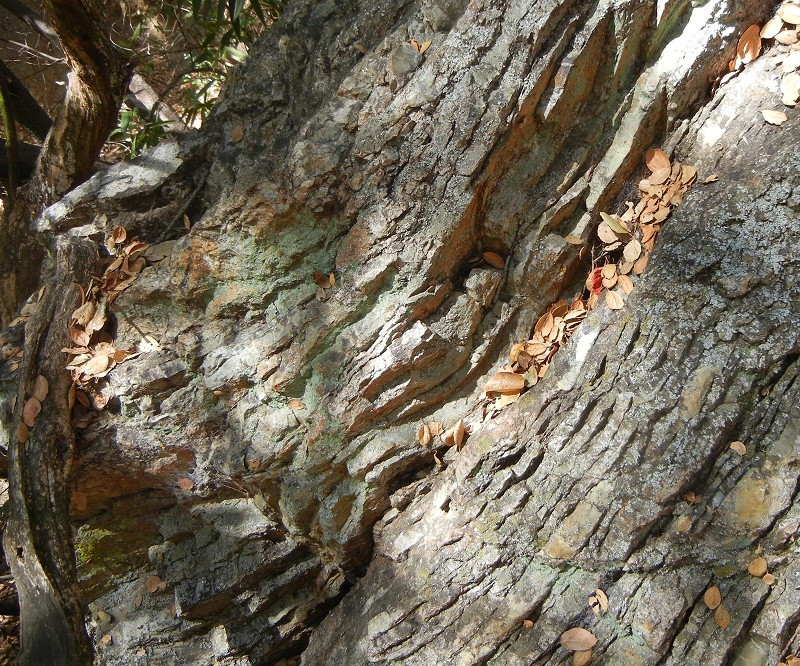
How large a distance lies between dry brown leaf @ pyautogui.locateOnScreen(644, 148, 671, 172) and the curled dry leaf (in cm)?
90

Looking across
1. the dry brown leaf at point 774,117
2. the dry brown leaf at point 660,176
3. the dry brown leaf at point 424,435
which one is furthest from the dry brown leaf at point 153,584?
the dry brown leaf at point 774,117

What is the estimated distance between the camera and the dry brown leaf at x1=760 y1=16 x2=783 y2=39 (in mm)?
2010

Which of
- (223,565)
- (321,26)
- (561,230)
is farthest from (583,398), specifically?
(321,26)

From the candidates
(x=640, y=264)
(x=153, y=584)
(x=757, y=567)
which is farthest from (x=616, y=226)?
(x=153, y=584)

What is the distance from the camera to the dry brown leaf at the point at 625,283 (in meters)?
2.05

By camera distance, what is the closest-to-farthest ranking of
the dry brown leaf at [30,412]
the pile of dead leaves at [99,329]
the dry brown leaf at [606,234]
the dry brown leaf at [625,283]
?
the dry brown leaf at [625,283]
the dry brown leaf at [606,234]
the dry brown leaf at [30,412]
the pile of dead leaves at [99,329]

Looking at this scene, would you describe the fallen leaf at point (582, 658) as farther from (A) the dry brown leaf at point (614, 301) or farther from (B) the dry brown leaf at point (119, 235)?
(B) the dry brown leaf at point (119, 235)

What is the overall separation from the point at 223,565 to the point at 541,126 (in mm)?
2189

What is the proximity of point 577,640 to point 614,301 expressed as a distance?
1098mm

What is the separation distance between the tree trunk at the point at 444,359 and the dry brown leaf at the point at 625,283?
76mm

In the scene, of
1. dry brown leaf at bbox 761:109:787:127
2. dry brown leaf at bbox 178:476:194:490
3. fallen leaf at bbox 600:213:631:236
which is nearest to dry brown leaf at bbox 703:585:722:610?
fallen leaf at bbox 600:213:631:236

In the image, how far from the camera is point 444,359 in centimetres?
223

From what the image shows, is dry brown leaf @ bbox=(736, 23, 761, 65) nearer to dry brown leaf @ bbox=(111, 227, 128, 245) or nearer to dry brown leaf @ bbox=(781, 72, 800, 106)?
dry brown leaf @ bbox=(781, 72, 800, 106)

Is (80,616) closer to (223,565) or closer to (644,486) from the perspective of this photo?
(223,565)
